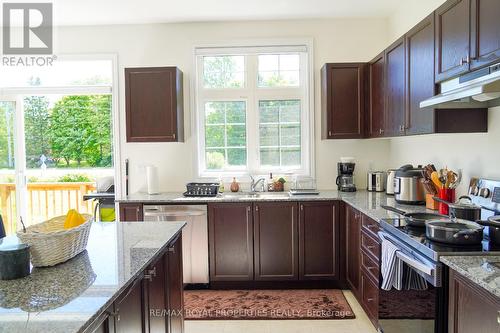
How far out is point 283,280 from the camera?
3621mm

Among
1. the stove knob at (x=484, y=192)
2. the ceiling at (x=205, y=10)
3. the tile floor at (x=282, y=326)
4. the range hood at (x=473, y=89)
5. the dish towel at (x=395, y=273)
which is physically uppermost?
the ceiling at (x=205, y=10)

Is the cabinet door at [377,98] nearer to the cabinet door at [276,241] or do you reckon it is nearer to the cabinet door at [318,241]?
the cabinet door at [318,241]

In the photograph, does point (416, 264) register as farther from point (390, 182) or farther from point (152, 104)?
point (152, 104)

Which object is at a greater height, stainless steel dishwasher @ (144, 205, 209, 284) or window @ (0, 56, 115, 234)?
window @ (0, 56, 115, 234)

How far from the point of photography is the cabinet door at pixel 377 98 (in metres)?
3.39

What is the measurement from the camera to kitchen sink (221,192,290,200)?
3657 millimetres

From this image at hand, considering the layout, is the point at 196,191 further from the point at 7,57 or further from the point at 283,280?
the point at 7,57

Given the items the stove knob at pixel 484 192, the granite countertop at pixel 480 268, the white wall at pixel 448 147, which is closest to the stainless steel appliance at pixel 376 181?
the white wall at pixel 448 147

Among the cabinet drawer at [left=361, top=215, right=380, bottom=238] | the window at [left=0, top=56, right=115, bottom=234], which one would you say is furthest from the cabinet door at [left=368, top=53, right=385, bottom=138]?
the window at [left=0, top=56, right=115, bottom=234]

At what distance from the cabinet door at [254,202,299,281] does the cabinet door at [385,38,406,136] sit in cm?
117

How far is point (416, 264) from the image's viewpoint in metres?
1.88

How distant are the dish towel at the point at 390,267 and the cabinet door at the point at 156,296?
1364mm

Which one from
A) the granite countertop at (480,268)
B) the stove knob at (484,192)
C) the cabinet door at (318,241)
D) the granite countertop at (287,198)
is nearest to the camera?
the granite countertop at (480,268)

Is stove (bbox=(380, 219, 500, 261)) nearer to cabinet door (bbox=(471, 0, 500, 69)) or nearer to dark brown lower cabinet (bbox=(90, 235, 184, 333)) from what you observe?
cabinet door (bbox=(471, 0, 500, 69))
